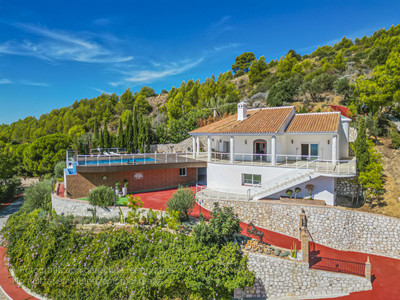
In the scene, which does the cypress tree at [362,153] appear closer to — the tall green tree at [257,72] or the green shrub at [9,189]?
the green shrub at [9,189]

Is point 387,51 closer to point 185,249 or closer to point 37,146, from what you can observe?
point 185,249

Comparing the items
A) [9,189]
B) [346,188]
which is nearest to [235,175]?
[346,188]

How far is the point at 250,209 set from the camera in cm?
1695

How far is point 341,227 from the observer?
14914mm

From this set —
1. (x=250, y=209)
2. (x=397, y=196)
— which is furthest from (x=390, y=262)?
(x=250, y=209)

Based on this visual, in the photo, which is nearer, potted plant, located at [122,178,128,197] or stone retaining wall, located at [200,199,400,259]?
stone retaining wall, located at [200,199,400,259]

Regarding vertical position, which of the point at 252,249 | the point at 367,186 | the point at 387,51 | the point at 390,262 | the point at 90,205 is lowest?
the point at 390,262

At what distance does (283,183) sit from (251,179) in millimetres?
2916

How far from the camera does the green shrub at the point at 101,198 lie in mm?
16219

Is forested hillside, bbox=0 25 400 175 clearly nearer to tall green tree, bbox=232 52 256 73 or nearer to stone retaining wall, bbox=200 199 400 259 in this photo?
stone retaining wall, bbox=200 199 400 259

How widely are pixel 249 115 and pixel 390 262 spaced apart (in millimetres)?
16036

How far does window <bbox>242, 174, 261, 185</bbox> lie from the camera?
19.2 m

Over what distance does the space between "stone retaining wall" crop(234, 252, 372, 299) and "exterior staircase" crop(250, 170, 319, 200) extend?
252 inches

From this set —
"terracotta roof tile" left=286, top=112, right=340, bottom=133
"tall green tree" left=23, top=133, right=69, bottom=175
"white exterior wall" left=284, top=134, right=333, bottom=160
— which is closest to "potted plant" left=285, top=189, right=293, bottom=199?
"white exterior wall" left=284, top=134, right=333, bottom=160
